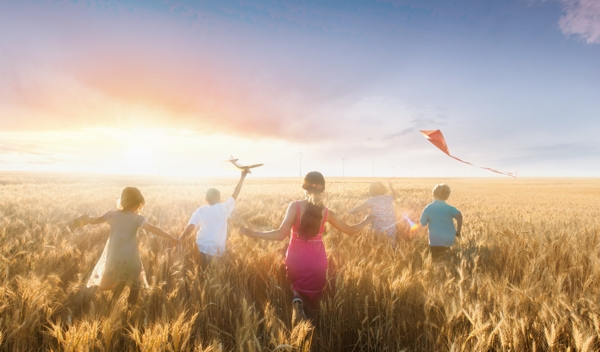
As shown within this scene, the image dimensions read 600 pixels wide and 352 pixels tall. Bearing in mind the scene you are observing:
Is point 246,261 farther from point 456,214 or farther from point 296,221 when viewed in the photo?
point 456,214

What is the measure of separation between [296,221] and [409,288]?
4.30ft

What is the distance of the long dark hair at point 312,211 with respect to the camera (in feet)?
9.82

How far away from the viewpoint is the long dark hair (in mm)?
2992

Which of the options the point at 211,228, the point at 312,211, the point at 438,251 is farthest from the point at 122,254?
the point at 438,251

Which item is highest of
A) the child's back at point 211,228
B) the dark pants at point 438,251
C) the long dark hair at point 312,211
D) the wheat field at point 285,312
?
the long dark hair at point 312,211

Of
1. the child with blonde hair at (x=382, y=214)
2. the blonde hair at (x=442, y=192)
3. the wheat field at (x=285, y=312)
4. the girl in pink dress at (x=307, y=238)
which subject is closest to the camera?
the wheat field at (x=285, y=312)

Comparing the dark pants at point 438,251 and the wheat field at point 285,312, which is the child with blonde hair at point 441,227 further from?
the wheat field at point 285,312

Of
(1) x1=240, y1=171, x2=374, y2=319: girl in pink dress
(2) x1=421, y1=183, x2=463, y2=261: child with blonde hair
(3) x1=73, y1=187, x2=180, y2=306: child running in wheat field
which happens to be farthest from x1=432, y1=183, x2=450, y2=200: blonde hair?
(3) x1=73, y1=187, x2=180, y2=306: child running in wheat field

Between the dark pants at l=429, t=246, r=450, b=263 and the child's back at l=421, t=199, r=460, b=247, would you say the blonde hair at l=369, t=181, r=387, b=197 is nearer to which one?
the child's back at l=421, t=199, r=460, b=247

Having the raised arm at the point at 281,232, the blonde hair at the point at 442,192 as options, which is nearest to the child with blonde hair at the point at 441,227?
the blonde hair at the point at 442,192

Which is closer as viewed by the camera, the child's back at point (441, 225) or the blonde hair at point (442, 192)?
the child's back at point (441, 225)

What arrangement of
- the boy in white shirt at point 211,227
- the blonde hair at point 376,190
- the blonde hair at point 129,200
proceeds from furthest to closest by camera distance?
1. the blonde hair at point 376,190
2. the boy in white shirt at point 211,227
3. the blonde hair at point 129,200

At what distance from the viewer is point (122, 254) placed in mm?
3150

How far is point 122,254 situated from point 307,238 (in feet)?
6.86
